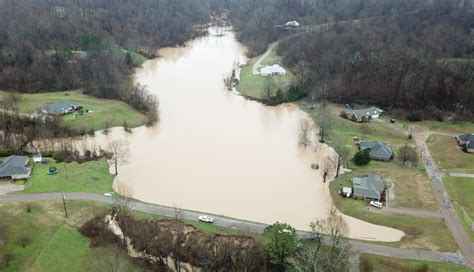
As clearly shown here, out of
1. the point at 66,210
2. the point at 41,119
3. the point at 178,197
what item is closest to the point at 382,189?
the point at 178,197

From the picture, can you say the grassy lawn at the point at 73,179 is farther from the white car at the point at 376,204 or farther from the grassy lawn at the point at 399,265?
the white car at the point at 376,204

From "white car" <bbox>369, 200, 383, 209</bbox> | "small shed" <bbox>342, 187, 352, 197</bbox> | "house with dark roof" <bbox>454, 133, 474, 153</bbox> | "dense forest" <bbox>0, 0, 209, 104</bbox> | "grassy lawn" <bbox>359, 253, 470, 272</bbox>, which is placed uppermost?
"dense forest" <bbox>0, 0, 209, 104</bbox>

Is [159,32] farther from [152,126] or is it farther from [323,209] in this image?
[323,209]

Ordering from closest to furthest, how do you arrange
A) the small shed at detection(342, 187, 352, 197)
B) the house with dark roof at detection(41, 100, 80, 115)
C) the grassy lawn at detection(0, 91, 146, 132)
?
the small shed at detection(342, 187, 352, 197), the grassy lawn at detection(0, 91, 146, 132), the house with dark roof at detection(41, 100, 80, 115)

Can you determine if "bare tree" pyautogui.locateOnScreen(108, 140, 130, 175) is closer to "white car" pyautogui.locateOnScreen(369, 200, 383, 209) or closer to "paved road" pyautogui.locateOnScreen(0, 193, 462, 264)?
"paved road" pyautogui.locateOnScreen(0, 193, 462, 264)

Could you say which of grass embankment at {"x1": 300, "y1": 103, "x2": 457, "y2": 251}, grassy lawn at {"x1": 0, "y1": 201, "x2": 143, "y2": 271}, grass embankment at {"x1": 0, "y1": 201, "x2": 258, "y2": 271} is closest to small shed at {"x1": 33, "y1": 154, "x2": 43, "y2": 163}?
grass embankment at {"x1": 0, "y1": 201, "x2": 258, "y2": 271}

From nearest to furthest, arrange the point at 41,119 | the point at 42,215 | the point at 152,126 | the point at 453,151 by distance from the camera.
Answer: the point at 42,215, the point at 453,151, the point at 41,119, the point at 152,126
